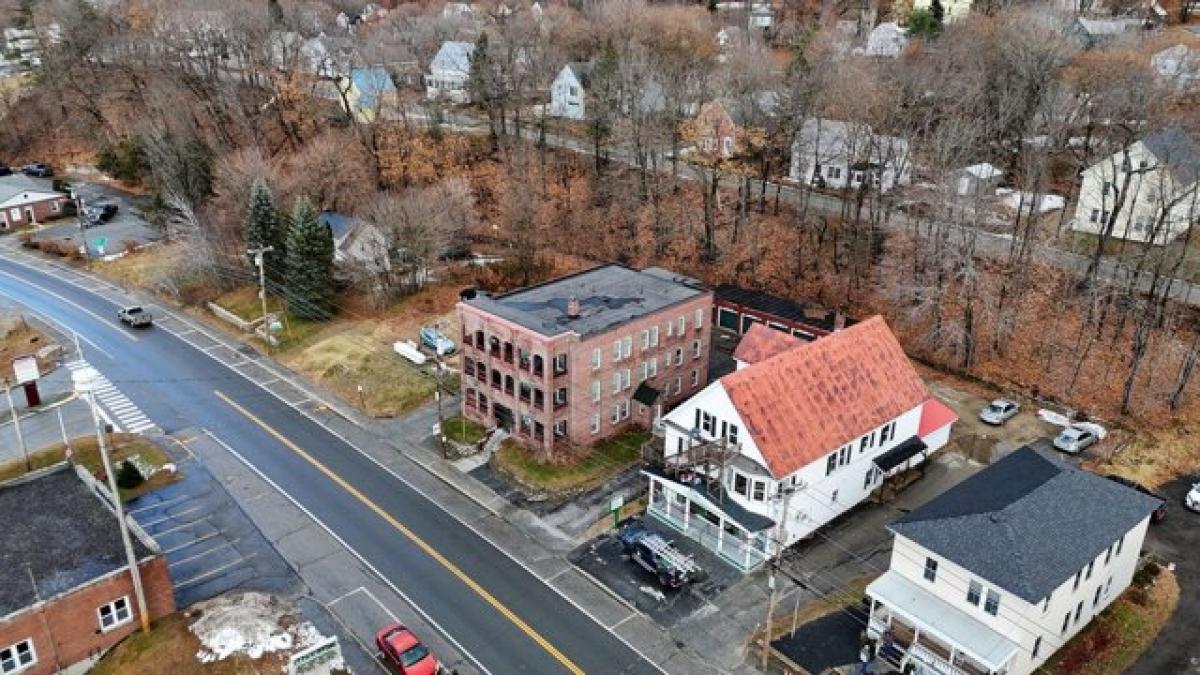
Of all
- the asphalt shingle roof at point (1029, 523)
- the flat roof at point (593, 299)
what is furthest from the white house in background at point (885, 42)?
the asphalt shingle roof at point (1029, 523)

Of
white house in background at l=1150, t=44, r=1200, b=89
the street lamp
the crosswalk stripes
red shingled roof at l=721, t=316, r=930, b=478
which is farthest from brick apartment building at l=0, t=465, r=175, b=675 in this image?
white house in background at l=1150, t=44, r=1200, b=89

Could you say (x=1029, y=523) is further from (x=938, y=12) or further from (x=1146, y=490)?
(x=938, y=12)

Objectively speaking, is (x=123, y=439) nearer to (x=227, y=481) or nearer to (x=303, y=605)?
(x=227, y=481)

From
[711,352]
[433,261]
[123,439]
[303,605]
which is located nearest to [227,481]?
[123,439]

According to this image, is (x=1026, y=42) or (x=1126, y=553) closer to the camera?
(x=1126, y=553)

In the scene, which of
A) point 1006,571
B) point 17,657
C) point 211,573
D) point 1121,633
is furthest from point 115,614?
point 1121,633

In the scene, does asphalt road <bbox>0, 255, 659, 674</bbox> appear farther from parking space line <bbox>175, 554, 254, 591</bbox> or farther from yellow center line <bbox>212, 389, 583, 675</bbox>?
parking space line <bbox>175, 554, 254, 591</bbox>
